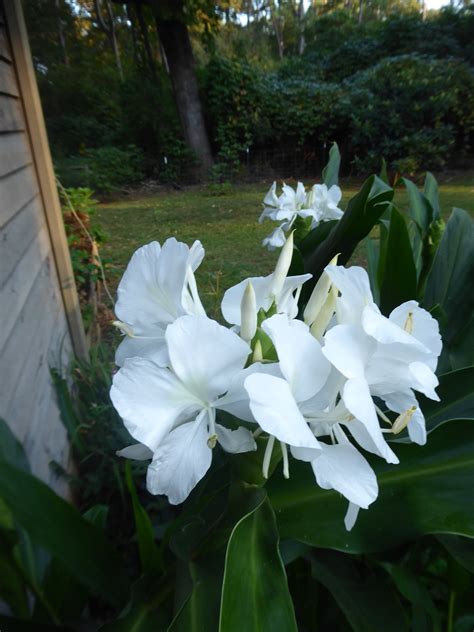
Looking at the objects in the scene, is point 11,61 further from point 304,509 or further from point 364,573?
point 364,573

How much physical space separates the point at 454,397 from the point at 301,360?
0.47 meters

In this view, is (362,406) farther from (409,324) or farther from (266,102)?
(266,102)

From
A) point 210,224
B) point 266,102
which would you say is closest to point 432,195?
point 210,224

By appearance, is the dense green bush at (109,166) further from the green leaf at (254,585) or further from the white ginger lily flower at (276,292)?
the green leaf at (254,585)

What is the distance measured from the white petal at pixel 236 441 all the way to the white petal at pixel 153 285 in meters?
0.16

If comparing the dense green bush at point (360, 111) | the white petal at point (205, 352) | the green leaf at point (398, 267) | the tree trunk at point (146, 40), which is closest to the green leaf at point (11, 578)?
the white petal at point (205, 352)

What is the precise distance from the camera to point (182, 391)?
490 mm

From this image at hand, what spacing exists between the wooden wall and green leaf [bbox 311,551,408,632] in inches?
37.3

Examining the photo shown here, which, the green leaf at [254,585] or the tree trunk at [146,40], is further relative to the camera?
the tree trunk at [146,40]

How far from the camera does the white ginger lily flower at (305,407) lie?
0.41 meters

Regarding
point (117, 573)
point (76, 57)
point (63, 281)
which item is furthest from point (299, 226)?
point (76, 57)

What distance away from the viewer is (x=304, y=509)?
69 centimetres

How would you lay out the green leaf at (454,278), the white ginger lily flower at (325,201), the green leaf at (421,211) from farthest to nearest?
the white ginger lily flower at (325,201) → the green leaf at (421,211) → the green leaf at (454,278)

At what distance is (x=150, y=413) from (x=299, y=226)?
101 cm
